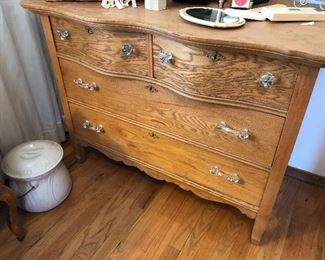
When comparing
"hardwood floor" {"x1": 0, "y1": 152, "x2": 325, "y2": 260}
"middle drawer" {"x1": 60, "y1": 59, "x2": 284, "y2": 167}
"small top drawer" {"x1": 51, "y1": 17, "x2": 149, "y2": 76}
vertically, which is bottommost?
"hardwood floor" {"x1": 0, "y1": 152, "x2": 325, "y2": 260}

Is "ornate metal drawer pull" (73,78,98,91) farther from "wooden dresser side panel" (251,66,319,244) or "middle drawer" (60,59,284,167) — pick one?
"wooden dresser side panel" (251,66,319,244)

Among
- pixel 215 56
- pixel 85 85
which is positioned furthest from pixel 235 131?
pixel 85 85

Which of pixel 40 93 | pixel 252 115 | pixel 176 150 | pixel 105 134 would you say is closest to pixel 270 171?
pixel 252 115

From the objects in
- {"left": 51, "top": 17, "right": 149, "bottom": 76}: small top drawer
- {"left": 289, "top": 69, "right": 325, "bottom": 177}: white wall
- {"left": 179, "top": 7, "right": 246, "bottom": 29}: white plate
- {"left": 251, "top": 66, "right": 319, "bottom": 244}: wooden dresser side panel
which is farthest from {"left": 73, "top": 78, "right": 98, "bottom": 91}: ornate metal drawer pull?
{"left": 289, "top": 69, "right": 325, "bottom": 177}: white wall

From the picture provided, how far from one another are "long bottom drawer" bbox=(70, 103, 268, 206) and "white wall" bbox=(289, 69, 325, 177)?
1.68 ft

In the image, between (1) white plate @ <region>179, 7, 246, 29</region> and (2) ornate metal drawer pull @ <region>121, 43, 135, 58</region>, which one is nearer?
(1) white plate @ <region>179, 7, 246, 29</region>

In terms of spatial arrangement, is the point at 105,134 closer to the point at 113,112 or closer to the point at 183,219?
the point at 113,112

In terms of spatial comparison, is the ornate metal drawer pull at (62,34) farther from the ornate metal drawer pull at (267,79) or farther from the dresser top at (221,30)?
the ornate metal drawer pull at (267,79)

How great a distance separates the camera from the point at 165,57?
0.92 metres

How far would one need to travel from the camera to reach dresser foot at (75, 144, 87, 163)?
5.12ft

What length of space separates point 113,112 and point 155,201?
50 centimetres

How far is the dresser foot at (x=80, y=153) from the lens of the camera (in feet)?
5.12

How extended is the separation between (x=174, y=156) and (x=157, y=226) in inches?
14.0

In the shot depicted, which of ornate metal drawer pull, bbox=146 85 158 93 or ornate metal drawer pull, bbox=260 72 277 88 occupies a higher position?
ornate metal drawer pull, bbox=260 72 277 88
